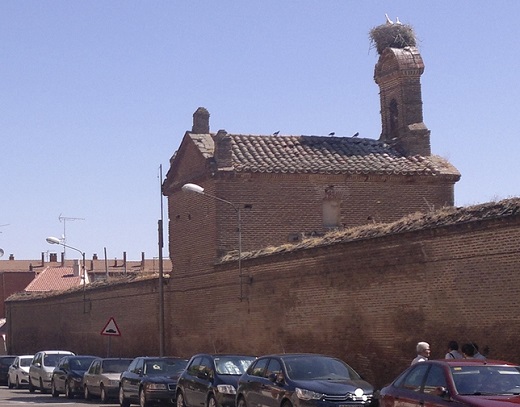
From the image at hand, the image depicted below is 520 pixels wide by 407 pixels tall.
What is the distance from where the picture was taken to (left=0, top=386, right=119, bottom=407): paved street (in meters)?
31.4

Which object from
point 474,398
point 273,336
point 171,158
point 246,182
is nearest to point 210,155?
point 246,182

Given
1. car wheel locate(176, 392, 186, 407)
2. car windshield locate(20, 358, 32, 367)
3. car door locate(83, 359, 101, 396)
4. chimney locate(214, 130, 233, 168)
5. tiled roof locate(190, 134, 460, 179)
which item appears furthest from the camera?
car windshield locate(20, 358, 32, 367)

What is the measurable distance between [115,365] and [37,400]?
3477 mm

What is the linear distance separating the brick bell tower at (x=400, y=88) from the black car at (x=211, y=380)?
19020 mm

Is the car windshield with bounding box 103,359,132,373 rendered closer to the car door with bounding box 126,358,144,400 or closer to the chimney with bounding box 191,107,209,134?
the car door with bounding box 126,358,144,400

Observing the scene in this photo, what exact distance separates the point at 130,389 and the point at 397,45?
20.9 m

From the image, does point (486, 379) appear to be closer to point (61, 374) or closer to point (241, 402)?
point (241, 402)

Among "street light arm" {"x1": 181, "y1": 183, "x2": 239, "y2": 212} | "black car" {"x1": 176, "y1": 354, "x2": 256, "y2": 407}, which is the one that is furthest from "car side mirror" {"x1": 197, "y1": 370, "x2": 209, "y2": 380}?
"street light arm" {"x1": 181, "y1": 183, "x2": 239, "y2": 212}

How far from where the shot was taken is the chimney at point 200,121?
41000 mm

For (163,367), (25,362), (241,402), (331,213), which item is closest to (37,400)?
(163,367)

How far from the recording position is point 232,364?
79.2 ft

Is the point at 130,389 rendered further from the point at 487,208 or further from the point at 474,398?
the point at 474,398

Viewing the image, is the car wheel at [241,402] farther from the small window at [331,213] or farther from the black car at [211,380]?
the small window at [331,213]

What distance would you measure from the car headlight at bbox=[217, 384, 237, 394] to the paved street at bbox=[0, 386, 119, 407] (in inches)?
348
